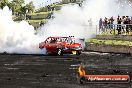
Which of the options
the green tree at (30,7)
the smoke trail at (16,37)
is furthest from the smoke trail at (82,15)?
the green tree at (30,7)

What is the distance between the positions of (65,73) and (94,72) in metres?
1.39

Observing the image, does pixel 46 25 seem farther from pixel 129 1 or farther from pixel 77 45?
pixel 77 45

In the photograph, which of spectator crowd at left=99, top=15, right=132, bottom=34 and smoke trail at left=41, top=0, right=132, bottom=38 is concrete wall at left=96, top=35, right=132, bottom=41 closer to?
spectator crowd at left=99, top=15, right=132, bottom=34

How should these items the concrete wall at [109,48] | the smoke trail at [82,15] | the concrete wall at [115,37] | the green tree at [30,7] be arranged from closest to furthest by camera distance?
the concrete wall at [109,48]
the concrete wall at [115,37]
the smoke trail at [82,15]
the green tree at [30,7]

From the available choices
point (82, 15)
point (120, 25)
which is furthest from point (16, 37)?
point (82, 15)

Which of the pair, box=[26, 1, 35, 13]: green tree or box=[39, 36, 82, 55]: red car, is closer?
box=[39, 36, 82, 55]: red car

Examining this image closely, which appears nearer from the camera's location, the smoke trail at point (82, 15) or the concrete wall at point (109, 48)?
the concrete wall at point (109, 48)

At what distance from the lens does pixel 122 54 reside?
3447 cm

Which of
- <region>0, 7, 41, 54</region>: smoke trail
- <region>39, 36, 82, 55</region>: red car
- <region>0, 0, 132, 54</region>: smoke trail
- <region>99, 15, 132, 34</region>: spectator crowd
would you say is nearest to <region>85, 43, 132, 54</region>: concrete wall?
<region>99, 15, 132, 34</region>: spectator crowd

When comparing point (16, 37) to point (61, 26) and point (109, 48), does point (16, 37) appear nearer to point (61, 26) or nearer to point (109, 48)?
point (109, 48)

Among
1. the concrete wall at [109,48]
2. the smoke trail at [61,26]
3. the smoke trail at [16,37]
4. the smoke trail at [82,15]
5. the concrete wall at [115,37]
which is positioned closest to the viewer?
the concrete wall at [109,48]

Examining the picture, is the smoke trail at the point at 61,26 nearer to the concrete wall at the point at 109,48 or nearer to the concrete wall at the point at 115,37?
the concrete wall at the point at 115,37

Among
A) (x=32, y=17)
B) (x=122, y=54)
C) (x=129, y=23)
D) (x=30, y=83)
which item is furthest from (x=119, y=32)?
(x=32, y=17)

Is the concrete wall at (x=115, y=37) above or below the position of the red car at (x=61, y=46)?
above
